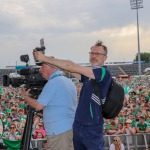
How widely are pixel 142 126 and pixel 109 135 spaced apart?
1.49 metres

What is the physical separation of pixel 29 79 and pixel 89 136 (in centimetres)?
88

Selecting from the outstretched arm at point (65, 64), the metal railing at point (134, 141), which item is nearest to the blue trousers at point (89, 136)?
the outstretched arm at point (65, 64)

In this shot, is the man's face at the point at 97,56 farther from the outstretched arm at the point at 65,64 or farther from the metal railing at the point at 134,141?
the metal railing at the point at 134,141

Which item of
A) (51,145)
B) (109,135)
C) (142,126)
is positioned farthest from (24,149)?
(142,126)

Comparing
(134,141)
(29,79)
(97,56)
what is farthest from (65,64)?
(134,141)

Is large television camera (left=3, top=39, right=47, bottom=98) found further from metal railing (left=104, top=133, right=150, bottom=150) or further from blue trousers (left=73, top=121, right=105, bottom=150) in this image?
metal railing (left=104, top=133, right=150, bottom=150)

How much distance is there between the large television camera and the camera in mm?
4230

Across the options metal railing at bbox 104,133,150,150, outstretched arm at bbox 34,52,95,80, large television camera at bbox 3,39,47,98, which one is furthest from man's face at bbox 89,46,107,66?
metal railing at bbox 104,133,150,150

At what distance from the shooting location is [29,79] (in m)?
4.25

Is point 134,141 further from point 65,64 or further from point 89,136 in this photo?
point 65,64

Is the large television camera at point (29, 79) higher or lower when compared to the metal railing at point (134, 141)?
higher

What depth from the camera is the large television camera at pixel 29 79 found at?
13.9 ft

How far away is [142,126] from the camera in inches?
392

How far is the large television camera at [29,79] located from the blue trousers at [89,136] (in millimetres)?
667
